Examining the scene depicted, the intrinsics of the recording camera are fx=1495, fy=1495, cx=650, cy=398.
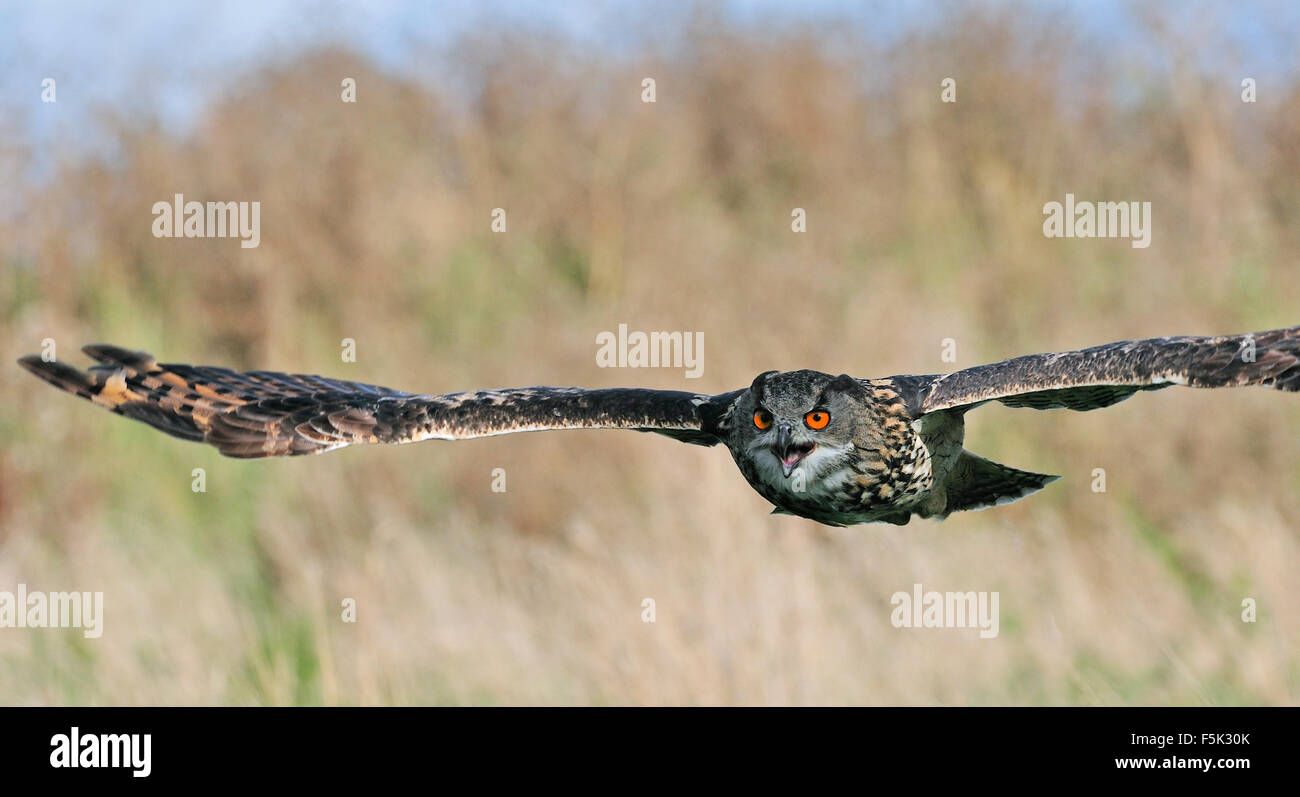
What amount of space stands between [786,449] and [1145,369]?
3.73 ft

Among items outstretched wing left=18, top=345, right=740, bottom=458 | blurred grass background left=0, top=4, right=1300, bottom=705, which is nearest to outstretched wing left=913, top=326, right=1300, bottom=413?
outstretched wing left=18, top=345, right=740, bottom=458

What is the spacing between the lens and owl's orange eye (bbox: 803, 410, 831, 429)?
5000mm

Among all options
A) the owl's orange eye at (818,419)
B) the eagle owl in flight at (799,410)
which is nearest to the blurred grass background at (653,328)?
the eagle owl in flight at (799,410)

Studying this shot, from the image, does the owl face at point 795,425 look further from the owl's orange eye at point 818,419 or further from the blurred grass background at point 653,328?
the blurred grass background at point 653,328

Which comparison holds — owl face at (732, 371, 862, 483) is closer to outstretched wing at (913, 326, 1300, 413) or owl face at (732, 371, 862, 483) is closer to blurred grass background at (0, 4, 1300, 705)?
outstretched wing at (913, 326, 1300, 413)

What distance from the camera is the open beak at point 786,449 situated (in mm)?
4840

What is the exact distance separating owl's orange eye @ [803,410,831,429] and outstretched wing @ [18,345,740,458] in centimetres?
36

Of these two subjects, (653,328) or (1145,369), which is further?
(653,328)

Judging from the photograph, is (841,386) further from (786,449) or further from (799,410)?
(786,449)

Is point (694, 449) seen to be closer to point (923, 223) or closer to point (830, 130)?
point (923, 223)

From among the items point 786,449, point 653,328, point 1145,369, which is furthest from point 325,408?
point 653,328

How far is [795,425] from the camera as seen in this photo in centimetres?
490
